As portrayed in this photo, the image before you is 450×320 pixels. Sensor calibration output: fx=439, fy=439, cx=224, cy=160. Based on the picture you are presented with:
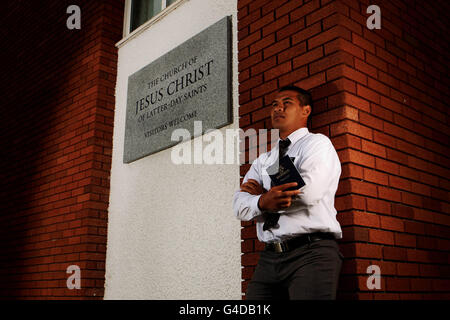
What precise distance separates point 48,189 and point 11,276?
3.87ft

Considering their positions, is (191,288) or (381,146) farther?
(191,288)

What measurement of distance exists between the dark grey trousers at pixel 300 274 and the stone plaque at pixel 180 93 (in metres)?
1.46

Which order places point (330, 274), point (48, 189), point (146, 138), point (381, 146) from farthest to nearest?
point (48, 189), point (146, 138), point (381, 146), point (330, 274)

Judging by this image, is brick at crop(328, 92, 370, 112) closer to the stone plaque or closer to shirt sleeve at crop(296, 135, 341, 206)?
shirt sleeve at crop(296, 135, 341, 206)

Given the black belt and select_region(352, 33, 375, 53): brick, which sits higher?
select_region(352, 33, 375, 53): brick

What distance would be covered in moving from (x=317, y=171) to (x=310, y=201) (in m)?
0.14

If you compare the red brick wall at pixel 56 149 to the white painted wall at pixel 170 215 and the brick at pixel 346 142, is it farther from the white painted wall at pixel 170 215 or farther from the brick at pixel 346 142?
the brick at pixel 346 142

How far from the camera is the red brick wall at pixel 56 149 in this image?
433cm

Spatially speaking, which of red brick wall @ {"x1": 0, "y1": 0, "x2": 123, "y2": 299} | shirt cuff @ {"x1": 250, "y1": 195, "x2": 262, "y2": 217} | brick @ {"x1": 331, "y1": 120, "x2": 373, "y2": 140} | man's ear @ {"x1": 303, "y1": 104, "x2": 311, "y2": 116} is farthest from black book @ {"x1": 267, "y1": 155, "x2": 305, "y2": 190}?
red brick wall @ {"x1": 0, "y1": 0, "x2": 123, "y2": 299}

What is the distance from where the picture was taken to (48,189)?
193 inches

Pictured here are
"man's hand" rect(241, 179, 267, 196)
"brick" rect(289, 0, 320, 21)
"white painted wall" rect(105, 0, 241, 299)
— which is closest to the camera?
"man's hand" rect(241, 179, 267, 196)

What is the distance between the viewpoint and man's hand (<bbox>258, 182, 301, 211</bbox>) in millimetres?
1907
